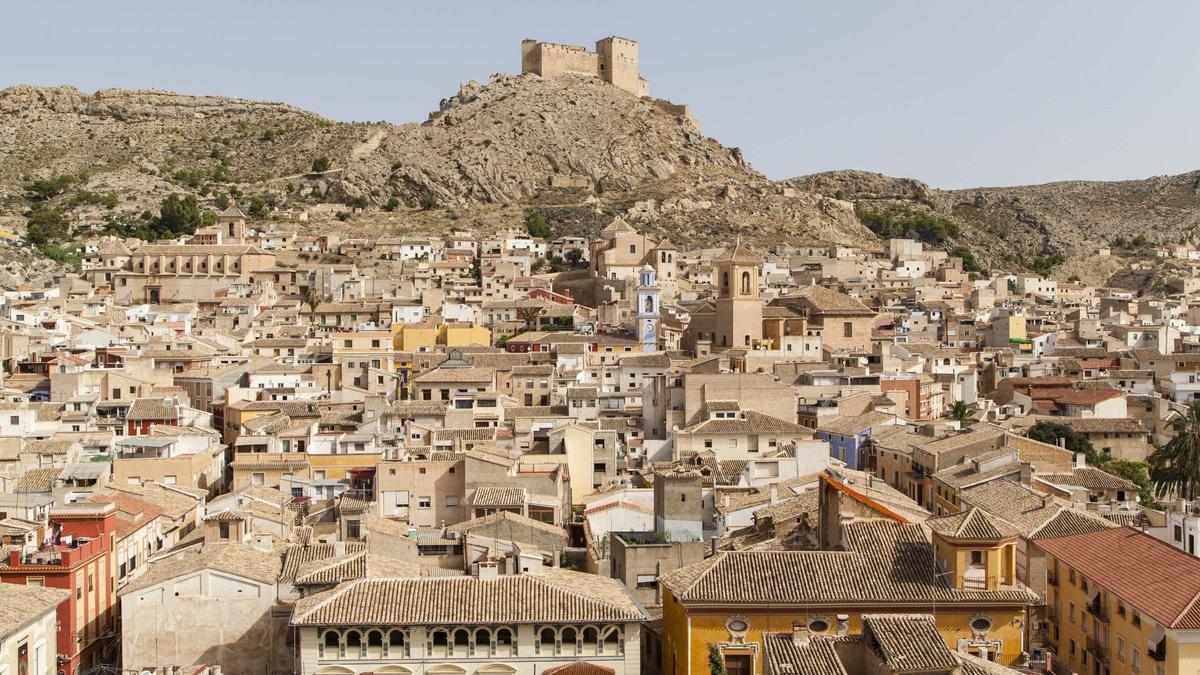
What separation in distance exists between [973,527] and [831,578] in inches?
97.0

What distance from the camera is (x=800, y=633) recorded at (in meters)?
20.5

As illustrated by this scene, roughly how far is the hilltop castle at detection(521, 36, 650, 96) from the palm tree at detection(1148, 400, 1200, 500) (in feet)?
310

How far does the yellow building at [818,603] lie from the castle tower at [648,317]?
1631 inches

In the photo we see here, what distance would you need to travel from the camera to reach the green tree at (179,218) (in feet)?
332

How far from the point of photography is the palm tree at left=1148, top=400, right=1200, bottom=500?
40344 mm

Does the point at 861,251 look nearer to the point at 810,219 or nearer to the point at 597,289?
the point at 810,219

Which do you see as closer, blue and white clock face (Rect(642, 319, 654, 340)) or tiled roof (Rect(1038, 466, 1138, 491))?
tiled roof (Rect(1038, 466, 1138, 491))

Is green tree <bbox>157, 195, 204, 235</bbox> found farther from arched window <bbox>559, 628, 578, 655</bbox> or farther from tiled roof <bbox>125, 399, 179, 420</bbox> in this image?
arched window <bbox>559, 628, 578, 655</bbox>

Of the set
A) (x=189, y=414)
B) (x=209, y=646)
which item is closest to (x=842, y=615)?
(x=209, y=646)

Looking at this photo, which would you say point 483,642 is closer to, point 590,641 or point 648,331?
point 590,641

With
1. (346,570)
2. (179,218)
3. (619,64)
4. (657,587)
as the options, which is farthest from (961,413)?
(619,64)

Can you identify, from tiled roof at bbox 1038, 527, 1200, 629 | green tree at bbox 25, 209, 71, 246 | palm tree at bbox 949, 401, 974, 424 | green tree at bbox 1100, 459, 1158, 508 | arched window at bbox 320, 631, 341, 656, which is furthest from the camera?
green tree at bbox 25, 209, 71, 246

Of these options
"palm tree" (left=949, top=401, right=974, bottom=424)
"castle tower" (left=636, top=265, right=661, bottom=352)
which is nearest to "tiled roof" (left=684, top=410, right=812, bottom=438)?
"palm tree" (left=949, top=401, right=974, bottom=424)

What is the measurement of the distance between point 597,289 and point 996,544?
2431 inches
